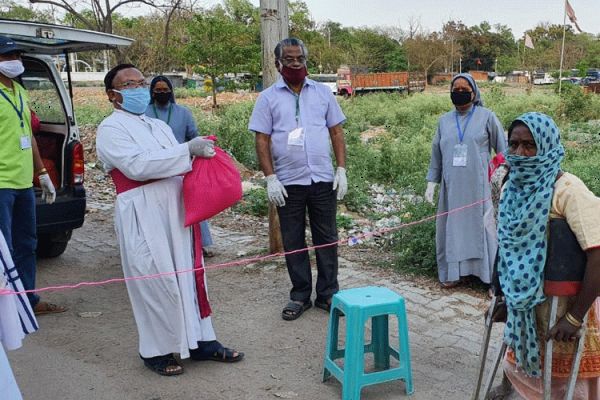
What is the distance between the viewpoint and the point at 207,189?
3.36 m

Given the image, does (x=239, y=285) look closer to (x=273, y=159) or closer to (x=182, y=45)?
(x=273, y=159)

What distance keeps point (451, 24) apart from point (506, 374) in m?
55.2

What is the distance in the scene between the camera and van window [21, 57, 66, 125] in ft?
18.8

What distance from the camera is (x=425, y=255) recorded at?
531 cm

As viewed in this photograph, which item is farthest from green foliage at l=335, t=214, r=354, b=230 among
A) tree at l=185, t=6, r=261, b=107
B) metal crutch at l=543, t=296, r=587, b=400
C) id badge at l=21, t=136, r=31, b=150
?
tree at l=185, t=6, r=261, b=107

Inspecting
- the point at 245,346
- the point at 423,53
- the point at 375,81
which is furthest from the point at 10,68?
the point at 423,53

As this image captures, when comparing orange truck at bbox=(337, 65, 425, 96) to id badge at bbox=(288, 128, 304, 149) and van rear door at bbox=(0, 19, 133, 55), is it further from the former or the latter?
id badge at bbox=(288, 128, 304, 149)

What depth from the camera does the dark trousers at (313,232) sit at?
4309 mm

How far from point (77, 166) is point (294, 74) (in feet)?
8.41

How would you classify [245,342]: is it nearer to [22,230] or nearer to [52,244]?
[22,230]

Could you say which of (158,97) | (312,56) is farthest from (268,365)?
(312,56)

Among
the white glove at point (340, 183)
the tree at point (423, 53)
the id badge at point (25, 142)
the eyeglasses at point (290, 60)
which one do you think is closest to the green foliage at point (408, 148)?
the white glove at point (340, 183)

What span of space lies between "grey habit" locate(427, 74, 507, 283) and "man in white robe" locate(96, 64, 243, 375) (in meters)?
2.24

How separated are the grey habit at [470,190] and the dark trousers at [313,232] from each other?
1.06 metres
